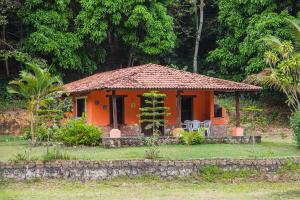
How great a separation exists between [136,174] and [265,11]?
61.6 feet

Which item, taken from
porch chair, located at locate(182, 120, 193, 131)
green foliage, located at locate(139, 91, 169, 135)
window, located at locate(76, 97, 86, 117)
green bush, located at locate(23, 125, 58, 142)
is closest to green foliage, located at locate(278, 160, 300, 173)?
green foliage, located at locate(139, 91, 169, 135)

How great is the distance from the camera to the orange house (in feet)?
84.9

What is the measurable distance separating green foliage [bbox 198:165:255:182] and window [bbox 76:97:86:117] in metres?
10.8

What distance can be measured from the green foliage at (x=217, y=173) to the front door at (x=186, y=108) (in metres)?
9.03

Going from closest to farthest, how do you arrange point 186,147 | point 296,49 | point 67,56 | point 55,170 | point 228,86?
1. point 55,170
2. point 186,147
3. point 228,86
4. point 296,49
5. point 67,56

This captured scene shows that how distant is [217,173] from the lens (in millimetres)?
19266

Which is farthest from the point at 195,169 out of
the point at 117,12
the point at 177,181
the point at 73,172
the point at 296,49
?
the point at 117,12

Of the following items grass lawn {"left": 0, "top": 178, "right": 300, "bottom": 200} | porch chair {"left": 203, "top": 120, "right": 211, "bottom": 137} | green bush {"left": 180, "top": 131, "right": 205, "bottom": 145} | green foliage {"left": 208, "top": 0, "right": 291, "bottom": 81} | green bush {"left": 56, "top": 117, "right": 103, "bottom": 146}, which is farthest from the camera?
green foliage {"left": 208, "top": 0, "right": 291, "bottom": 81}

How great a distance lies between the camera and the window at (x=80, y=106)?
2883 centimetres

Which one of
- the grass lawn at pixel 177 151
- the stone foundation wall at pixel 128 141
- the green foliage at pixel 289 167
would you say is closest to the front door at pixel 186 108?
the stone foundation wall at pixel 128 141

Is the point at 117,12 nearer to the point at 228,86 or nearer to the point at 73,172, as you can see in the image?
the point at 228,86

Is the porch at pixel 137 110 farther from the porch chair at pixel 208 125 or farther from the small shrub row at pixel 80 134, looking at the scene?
the small shrub row at pixel 80 134

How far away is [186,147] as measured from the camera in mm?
22719

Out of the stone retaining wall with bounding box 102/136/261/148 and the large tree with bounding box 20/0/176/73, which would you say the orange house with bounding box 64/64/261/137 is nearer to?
the stone retaining wall with bounding box 102/136/261/148
